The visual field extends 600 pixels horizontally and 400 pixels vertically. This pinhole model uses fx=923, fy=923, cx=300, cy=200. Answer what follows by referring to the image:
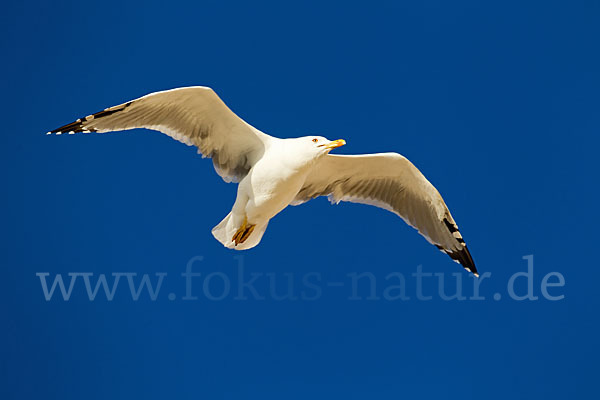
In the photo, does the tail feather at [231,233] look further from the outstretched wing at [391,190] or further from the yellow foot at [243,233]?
the outstretched wing at [391,190]

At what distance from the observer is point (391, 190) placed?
803cm

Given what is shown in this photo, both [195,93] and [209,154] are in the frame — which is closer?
[195,93]

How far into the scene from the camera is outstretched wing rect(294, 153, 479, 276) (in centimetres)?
766

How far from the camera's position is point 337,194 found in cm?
795

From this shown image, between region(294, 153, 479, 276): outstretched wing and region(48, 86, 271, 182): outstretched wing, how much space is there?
616mm

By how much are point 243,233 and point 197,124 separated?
0.94m

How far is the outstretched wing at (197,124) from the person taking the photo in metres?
7.08

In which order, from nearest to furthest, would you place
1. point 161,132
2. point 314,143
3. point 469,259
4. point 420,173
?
point 314,143 → point 161,132 → point 420,173 → point 469,259

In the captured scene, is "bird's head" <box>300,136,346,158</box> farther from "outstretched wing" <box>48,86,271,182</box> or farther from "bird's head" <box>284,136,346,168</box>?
"outstretched wing" <box>48,86,271,182</box>

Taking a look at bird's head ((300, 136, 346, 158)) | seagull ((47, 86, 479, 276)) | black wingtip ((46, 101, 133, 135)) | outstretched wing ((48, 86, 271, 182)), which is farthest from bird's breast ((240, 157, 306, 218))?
black wingtip ((46, 101, 133, 135))

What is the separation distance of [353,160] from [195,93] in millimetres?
1454

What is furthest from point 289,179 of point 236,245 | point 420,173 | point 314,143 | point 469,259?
point 469,259

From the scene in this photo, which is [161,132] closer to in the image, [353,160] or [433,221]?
[353,160]

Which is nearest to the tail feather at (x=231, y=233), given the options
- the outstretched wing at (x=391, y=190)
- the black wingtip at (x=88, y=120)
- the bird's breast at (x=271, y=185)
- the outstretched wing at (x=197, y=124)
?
the bird's breast at (x=271, y=185)
